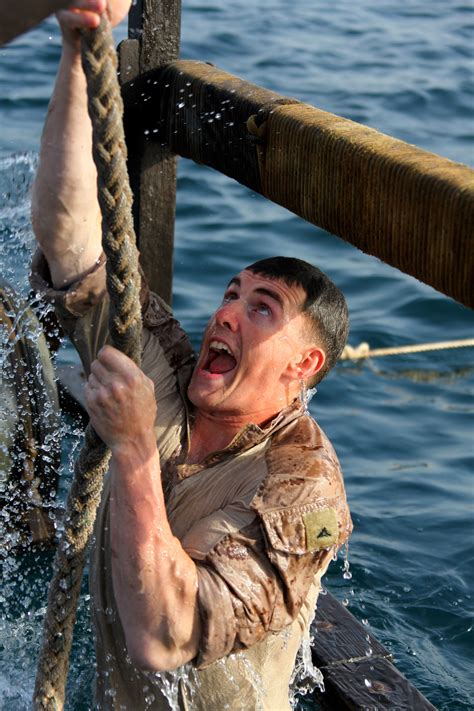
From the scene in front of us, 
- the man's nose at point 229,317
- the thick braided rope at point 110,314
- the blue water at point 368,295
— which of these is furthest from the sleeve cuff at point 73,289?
the blue water at point 368,295

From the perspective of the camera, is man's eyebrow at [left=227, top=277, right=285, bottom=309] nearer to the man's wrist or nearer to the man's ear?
the man's ear

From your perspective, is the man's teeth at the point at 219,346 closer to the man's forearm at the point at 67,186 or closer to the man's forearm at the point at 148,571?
the man's forearm at the point at 67,186

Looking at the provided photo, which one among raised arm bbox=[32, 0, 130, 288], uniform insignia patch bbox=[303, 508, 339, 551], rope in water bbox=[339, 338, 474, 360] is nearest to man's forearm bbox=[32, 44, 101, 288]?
raised arm bbox=[32, 0, 130, 288]

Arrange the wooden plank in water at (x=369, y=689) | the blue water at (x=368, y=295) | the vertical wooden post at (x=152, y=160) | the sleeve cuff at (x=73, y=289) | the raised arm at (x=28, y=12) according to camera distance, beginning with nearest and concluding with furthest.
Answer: the raised arm at (x=28, y=12) < the sleeve cuff at (x=73, y=289) < the wooden plank in water at (x=369, y=689) < the vertical wooden post at (x=152, y=160) < the blue water at (x=368, y=295)

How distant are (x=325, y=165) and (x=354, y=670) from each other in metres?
1.48

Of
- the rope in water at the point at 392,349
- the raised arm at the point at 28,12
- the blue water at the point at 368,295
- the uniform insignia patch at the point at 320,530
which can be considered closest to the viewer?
the raised arm at the point at 28,12

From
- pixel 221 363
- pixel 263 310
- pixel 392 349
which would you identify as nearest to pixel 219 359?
pixel 221 363

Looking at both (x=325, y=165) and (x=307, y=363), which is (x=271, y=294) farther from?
(x=325, y=165)

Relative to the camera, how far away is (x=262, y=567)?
2498 mm

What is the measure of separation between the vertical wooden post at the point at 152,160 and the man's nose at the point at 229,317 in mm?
1221

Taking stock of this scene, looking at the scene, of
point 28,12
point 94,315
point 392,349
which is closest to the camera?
point 28,12

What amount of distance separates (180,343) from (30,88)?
7444 mm

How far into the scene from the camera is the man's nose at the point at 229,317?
286cm

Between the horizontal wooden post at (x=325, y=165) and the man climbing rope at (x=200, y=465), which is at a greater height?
the horizontal wooden post at (x=325, y=165)
